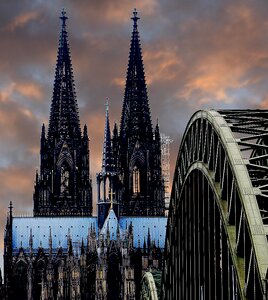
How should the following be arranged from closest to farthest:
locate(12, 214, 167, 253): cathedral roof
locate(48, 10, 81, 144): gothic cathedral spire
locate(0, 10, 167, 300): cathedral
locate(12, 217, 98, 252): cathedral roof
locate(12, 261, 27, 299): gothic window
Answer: locate(12, 261, 27, 299): gothic window < locate(0, 10, 167, 300): cathedral < locate(12, 214, 167, 253): cathedral roof < locate(12, 217, 98, 252): cathedral roof < locate(48, 10, 81, 144): gothic cathedral spire

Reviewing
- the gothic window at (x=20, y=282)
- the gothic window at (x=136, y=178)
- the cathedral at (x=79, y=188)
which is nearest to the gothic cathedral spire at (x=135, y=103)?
the cathedral at (x=79, y=188)

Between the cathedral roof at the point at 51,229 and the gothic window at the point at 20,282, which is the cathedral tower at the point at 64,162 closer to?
the cathedral roof at the point at 51,229

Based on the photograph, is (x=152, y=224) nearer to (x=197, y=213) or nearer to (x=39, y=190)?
(x=39, y=190)

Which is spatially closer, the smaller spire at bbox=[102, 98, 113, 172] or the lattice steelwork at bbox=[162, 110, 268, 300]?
the lattice steelwork at bbox=[162, 110, 268, 300]

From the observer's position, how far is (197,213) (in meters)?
36.2

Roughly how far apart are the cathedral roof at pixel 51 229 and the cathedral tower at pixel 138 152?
5.43m

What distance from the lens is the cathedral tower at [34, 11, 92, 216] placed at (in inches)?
5182

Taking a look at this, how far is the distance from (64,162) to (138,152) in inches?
350

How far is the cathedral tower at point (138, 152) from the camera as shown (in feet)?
432

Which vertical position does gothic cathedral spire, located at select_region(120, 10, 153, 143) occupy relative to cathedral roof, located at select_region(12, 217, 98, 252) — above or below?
above

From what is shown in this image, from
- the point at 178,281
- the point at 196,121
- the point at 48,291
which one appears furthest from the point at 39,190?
the point at 196,121

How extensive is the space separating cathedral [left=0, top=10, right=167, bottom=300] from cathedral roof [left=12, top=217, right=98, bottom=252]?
12 centimetres

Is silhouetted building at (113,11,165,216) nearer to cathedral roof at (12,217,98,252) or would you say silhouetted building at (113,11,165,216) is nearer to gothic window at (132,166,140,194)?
gothic window at (132,166,140,194)

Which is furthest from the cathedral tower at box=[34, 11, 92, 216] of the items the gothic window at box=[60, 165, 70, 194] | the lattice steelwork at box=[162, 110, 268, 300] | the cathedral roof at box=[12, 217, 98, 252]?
the lattice steelwork at box=[162, 110, 268, 300]
